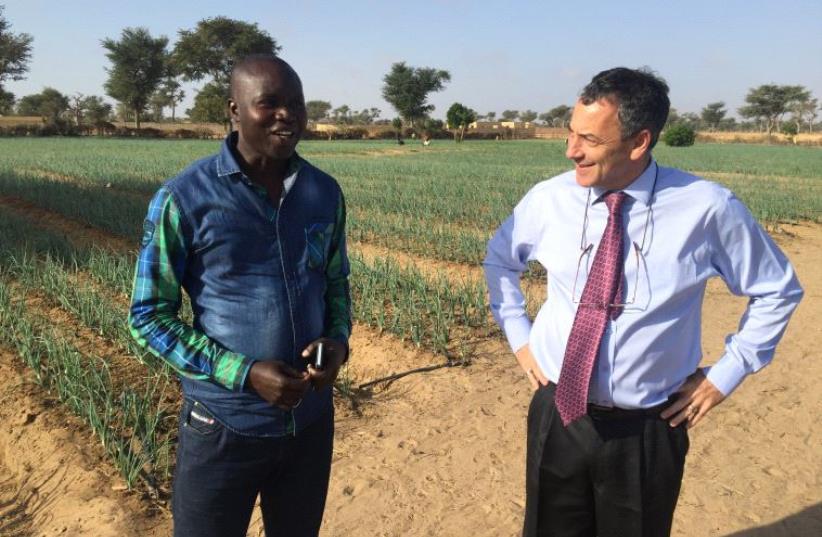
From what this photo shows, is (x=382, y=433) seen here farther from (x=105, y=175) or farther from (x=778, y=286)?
(x=105, y=175)

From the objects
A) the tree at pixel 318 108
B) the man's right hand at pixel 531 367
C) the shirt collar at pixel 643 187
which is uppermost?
the tree at pixel 318 108

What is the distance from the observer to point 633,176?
1511 mm

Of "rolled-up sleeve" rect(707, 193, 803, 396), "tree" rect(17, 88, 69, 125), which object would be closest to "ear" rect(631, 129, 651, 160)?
"rolled-up sleeve" rect(707, 193, 803, 396)

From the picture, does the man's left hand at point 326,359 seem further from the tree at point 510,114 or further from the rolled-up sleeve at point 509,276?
the tree at point 510,114

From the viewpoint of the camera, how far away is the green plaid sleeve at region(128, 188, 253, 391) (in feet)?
4.33

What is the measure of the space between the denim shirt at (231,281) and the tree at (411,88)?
200 ft

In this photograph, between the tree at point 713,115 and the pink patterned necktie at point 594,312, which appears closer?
the pink patterned necktie at point 594,312

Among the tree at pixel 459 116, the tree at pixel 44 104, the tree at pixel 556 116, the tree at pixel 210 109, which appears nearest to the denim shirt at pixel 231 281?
the tree at pixel 210 109

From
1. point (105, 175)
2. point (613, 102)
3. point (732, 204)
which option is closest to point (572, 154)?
point (613, 102)

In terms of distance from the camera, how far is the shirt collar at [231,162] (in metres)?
1.36

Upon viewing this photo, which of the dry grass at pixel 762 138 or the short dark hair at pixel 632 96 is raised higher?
the dry grass at pixel 762 138

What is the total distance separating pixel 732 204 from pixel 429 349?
2959 mm

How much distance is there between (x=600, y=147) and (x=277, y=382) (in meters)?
0.92

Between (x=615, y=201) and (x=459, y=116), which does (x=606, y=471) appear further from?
(x=459, y=116)
